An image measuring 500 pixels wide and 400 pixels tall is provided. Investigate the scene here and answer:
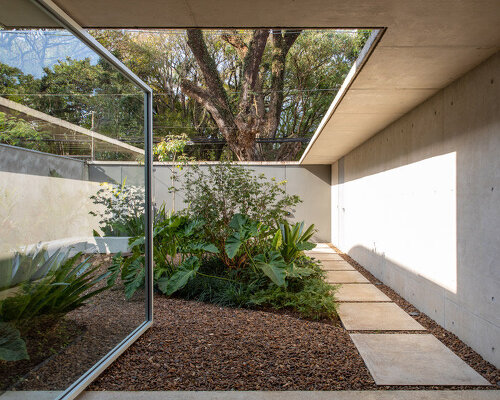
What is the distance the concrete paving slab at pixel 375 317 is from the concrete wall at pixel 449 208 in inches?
10.1

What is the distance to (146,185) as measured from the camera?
2896 mm

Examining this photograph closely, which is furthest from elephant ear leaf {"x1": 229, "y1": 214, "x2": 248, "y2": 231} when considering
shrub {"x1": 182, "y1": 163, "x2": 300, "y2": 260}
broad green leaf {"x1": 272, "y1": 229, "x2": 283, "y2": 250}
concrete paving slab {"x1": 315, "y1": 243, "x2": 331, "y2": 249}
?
concrete paving slab {"x1": 315, "y1": 243, "x2": 331, "y2": 249}

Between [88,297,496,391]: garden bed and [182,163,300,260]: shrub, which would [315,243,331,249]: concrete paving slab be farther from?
[88,297,496,391]: garden bed

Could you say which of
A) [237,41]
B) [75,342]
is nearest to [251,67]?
[237,41]

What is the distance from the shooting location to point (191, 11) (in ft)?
6.61

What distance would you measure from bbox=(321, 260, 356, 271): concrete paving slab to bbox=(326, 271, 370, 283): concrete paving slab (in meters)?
0.23

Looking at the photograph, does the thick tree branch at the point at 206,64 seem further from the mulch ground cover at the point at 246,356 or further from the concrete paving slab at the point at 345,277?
the mulch ground cover at the point at 246,356

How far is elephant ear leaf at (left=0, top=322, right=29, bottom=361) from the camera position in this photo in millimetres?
1336

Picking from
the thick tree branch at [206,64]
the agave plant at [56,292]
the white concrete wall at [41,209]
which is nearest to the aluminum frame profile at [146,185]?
the agave plant at [56,292]

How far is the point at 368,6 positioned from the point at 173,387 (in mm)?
2328

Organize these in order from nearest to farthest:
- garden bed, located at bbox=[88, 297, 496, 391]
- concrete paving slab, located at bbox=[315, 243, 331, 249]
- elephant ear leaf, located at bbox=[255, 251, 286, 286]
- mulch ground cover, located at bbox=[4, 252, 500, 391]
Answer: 1. mulch ground cover, located at bbox=[4, 252, 500, 391]
2. garden bed, located at bbox=[88, 297, 496, 391]
3. elephant ear leaf, located at bbox=[255, 251, 286, 286]
4. concrete paving slab, located at bbox=[315, 243, 331, 249]

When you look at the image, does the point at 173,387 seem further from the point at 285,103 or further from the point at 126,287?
the point at 285,103

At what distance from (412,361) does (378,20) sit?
2.13 m

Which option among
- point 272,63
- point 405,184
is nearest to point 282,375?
point 405,184
